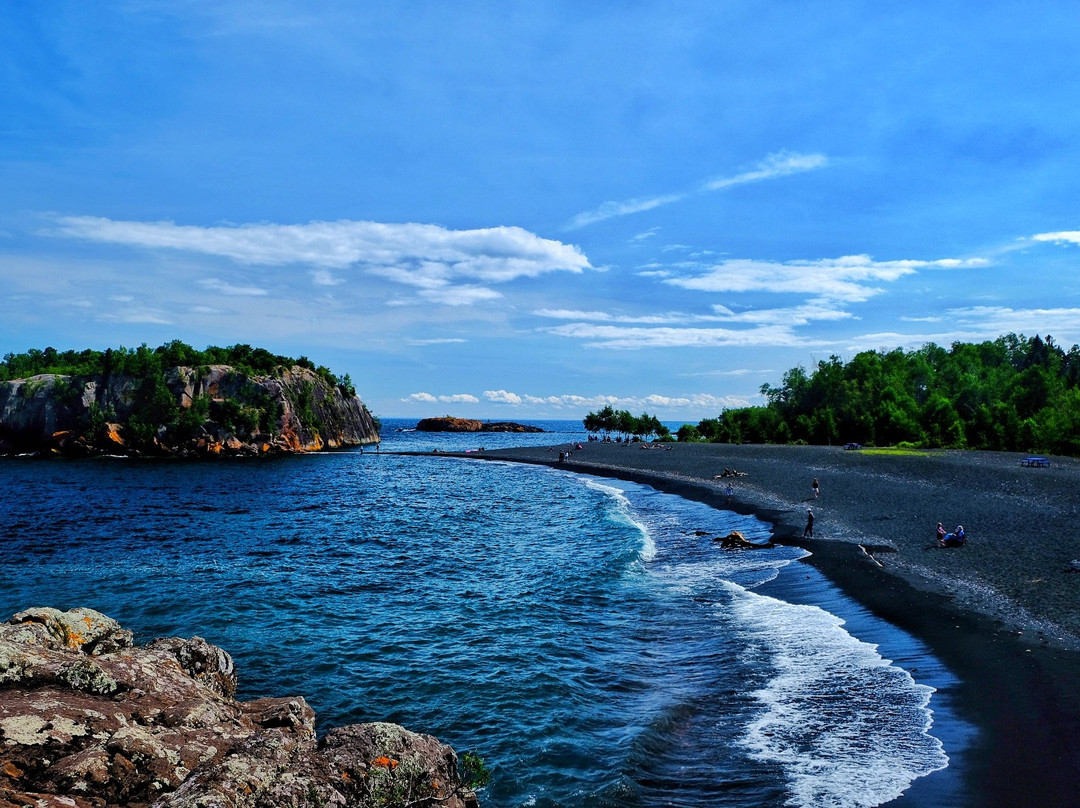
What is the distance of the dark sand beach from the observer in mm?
12469

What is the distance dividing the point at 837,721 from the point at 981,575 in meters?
15.8

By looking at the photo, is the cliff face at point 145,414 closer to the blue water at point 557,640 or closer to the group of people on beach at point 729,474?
the blue water at point 557,640

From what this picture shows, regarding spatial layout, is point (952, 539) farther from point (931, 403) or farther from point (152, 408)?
point (152, 408)

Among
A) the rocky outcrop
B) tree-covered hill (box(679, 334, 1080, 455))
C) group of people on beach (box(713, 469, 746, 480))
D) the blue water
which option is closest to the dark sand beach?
the blue water

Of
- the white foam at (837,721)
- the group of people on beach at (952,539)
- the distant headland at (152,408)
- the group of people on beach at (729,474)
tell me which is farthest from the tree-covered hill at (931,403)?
the distant headland at (152,408)

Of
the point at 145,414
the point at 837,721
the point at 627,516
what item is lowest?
the point at 627,516

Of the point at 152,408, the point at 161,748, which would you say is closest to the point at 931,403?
the point at 161,748

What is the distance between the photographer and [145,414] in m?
115

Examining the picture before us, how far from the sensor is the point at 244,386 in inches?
4845

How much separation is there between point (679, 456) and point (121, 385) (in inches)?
4272

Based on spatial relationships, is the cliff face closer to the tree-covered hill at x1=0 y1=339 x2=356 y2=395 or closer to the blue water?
the tree-covered hill at x1=0 y1=339 x2=356 y2=395

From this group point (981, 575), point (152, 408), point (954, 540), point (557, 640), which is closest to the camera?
point (557, 640)

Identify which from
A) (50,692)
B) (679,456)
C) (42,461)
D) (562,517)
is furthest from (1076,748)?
(42,461)

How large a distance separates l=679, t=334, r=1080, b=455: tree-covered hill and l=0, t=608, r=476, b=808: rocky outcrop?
10989 centimetres
